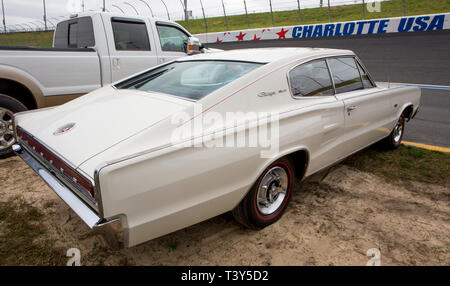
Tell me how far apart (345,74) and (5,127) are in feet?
14.1

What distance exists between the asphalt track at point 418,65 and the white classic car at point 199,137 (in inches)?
114

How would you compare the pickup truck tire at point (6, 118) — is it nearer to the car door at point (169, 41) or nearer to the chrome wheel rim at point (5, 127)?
the chrome wheel rim at point (5, 127)

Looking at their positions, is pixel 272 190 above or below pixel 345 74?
below

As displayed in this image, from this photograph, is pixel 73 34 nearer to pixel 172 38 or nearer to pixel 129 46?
pixel 129 46

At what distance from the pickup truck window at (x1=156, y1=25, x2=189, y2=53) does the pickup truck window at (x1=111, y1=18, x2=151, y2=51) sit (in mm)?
333

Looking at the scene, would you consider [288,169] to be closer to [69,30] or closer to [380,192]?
[380,192]

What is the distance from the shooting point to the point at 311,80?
10.2 ft

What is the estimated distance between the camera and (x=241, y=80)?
2553 millimetres

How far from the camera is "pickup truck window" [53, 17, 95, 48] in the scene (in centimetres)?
520

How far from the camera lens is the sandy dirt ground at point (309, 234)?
8.09 ft

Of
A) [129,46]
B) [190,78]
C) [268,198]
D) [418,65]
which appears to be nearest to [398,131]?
[268,198]
